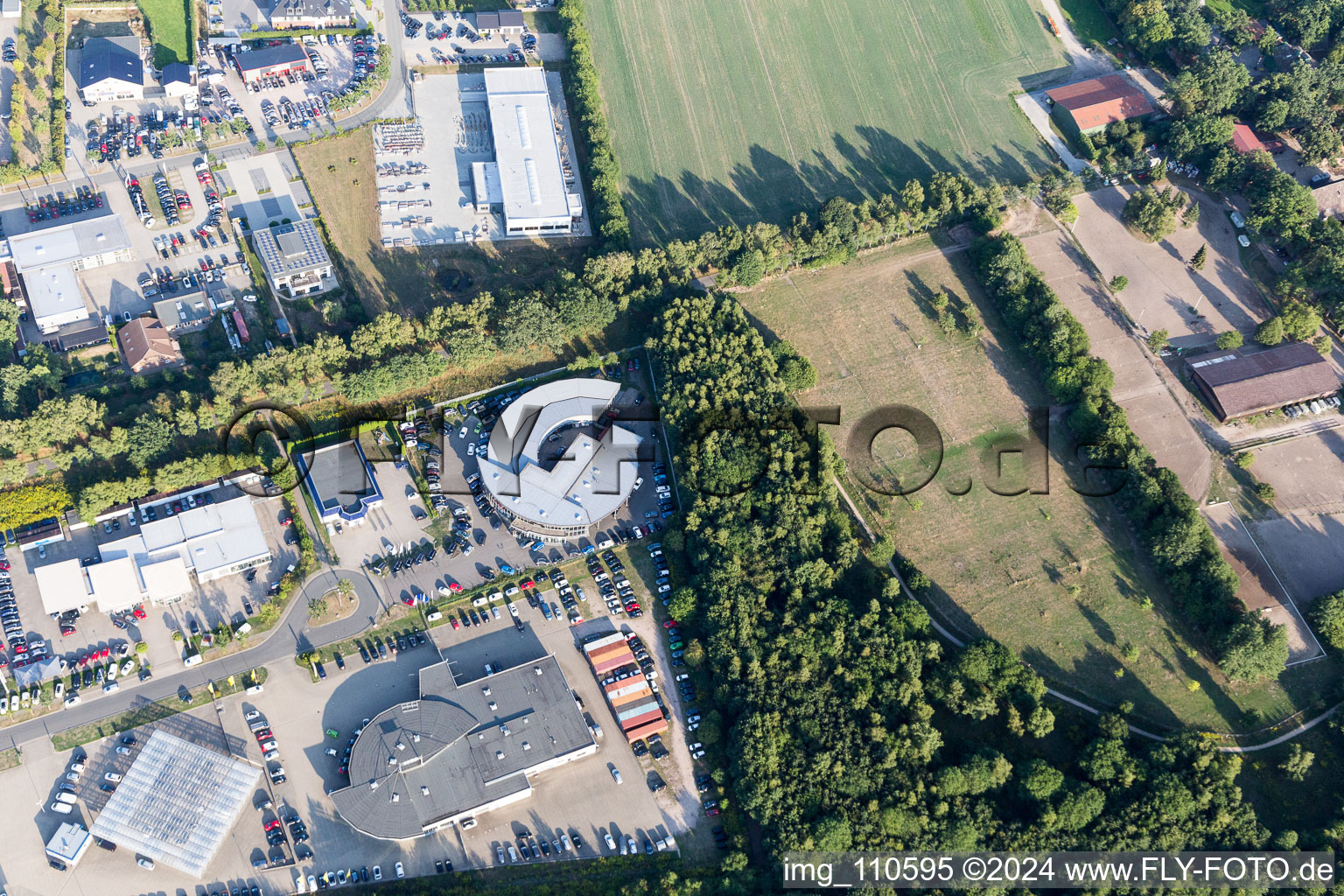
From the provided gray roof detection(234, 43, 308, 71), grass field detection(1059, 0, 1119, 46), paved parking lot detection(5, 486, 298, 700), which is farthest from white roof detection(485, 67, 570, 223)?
grass field detection(1059, 0, 1119, 46)

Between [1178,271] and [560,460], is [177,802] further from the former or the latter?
[1178,271]

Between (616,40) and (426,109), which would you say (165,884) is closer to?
(426,109)

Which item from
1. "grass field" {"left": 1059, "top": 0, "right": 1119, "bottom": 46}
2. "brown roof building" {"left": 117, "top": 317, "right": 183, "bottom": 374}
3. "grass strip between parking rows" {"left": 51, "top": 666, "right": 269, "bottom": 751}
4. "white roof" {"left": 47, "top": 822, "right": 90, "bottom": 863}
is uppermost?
"grass field" {"left": 1059, "top": 0, "right": 1119, "bottom": 46}

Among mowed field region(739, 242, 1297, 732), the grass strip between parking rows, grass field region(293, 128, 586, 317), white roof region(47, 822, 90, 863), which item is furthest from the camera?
grass field region(293, 128, 586, 317)

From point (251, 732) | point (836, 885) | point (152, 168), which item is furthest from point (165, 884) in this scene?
point (152, 168)

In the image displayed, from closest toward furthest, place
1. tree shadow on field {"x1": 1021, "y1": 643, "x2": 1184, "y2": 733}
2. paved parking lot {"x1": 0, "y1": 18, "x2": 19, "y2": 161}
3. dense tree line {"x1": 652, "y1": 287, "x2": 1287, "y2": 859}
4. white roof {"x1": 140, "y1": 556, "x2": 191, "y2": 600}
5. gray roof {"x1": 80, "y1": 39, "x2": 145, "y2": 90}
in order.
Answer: dense tree line {"x1": 652, "y1": 287, "x2": 1287, "y2": 859}
tree shadow on field {"x1": 1021, "y1": 643, "x2": 1184, "y2": 733}
white roof {"x1": 140, "y1": 556, "x2": 191, "y2": 600}
paved parking lot {"x1": 0, "y1": 18, "x2": 19, "y2": 161}
gray roof {"x1": 80, "y1": 39, "x2": 145, "y2": 90}

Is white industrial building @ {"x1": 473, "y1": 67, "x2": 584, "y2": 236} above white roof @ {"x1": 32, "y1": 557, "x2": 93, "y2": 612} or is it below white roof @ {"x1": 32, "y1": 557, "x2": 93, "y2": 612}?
above

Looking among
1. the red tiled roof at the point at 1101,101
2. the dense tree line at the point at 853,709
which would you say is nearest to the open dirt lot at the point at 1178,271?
the red tiled roof at the point at 1101,101

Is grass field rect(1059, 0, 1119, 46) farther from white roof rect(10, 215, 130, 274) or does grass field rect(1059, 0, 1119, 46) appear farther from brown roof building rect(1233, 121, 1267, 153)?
white roof rect(10, 215, 130, 274)
